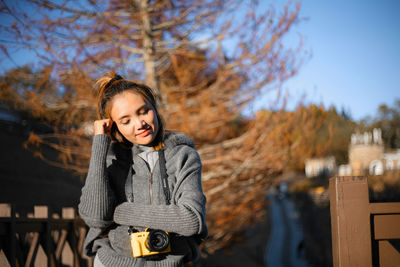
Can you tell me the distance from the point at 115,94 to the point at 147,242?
628 millimetres

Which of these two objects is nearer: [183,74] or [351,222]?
[351,222]

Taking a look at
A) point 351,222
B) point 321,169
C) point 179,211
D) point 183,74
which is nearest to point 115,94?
point 179,211

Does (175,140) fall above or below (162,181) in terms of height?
above

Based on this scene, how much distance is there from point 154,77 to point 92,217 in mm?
3929

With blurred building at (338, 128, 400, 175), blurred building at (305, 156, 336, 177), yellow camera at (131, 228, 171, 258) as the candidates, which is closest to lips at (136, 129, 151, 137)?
yellow camera at (131, 228, 171, 258)

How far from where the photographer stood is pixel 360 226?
1.45 m

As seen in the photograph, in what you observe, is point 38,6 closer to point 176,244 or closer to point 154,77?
point 154,77

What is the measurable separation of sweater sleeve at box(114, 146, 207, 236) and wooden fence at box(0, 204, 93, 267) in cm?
79

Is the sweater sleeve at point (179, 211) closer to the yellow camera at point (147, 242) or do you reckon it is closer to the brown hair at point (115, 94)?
the yellow camera at point (147, 242)

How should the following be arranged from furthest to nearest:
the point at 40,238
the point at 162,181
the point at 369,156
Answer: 1. the point at 369,156
2. the point at 40,238
3. the point at 162,181

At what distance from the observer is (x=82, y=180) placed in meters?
4.52

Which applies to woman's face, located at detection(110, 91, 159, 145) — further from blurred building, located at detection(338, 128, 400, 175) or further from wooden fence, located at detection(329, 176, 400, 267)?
blurred building, located at detection(338, 128, 400, 175)

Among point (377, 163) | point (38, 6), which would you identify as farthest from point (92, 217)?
point (377, 163)

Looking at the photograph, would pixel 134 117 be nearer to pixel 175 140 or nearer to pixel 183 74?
pixel 175 140
